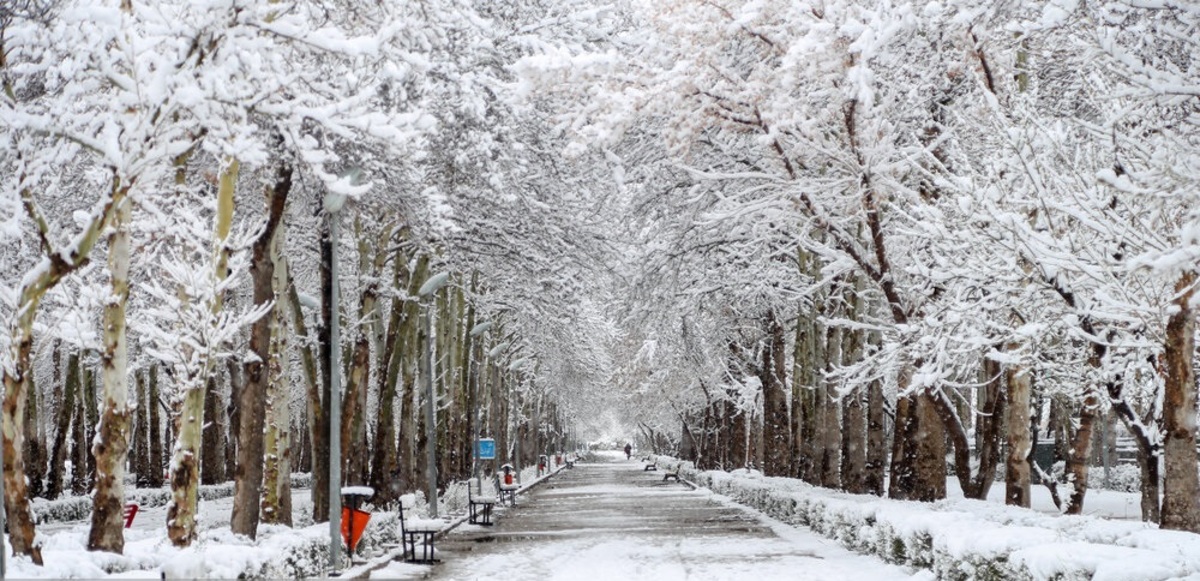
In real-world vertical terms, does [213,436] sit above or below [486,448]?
above

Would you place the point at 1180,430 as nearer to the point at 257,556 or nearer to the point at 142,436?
the point at 257,556

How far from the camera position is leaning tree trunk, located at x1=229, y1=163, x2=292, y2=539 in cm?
1723

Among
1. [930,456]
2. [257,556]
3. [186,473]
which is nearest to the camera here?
[257,556]

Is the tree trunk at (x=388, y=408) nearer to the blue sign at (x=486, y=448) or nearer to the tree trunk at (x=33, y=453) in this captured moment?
the tree trunk at (x=33, y=453)

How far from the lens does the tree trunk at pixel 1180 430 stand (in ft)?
41.5

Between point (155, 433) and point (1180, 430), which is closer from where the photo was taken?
point (1180, 430)

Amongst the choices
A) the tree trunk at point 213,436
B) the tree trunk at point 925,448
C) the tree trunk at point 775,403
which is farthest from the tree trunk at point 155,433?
the tree trunk at point 925,448

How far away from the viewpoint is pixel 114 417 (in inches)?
499

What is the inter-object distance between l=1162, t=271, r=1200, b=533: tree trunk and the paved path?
13.1 ft

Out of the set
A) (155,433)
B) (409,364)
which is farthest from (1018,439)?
(155,433)

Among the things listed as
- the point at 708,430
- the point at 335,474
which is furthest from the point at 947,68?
the point at 708,430

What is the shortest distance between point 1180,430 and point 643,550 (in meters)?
10.7

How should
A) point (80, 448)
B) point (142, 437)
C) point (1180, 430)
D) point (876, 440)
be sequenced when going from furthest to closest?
point (142, 437), point (80, 448), point (876, 440), point (1180, 430)

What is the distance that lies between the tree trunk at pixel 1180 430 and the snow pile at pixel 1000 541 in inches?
Answer: 24.6
